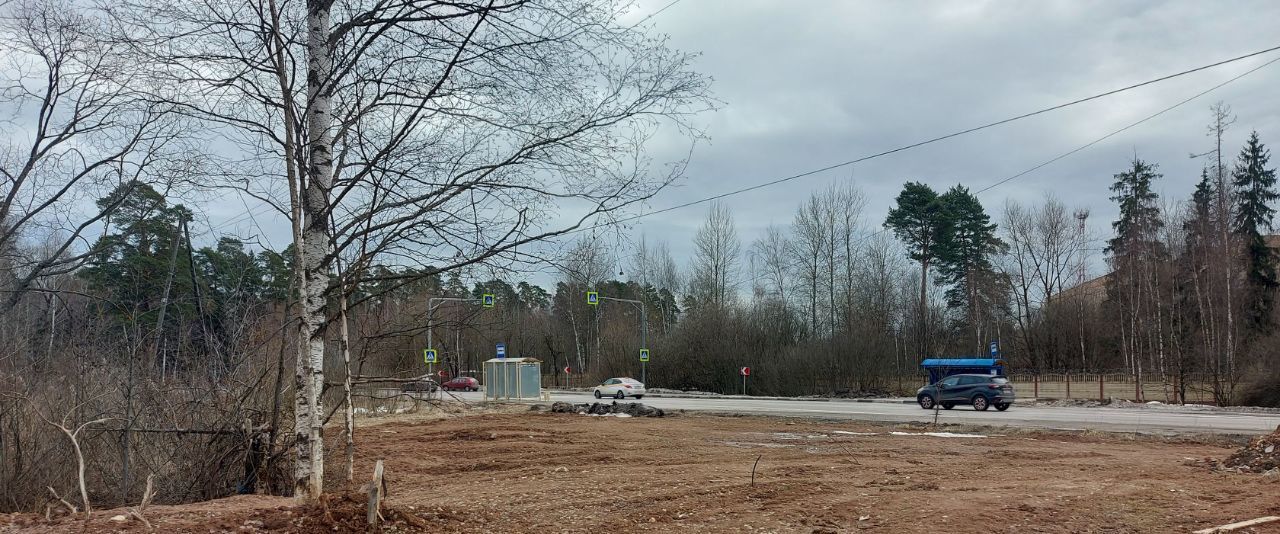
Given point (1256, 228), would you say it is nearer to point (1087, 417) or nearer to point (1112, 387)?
point (1112, 387)

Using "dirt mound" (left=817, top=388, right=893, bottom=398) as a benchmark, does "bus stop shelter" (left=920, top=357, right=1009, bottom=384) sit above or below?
above

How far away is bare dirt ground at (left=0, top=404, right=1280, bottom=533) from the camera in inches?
271

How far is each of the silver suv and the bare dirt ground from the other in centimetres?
1009

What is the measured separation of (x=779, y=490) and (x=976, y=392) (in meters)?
21.8

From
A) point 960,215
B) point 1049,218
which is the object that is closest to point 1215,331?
Result: point 1049,218

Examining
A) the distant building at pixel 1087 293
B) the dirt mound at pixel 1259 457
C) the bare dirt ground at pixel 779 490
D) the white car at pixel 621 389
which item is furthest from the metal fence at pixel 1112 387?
the dirt mound at pixel 1259 457

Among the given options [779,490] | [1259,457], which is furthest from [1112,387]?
[779,490]

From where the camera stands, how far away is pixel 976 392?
2844cm

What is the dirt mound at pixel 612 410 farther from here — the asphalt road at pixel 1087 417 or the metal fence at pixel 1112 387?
the metal fence at pixel 1112 387

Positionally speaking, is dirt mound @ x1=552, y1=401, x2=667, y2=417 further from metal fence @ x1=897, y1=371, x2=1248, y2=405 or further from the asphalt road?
metal fence @ x1=897, y1=371, x2=1248, y2=405

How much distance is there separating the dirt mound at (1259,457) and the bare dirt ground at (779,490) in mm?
315

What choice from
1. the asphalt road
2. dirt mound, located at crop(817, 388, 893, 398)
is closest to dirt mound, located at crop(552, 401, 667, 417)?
the asphalt road

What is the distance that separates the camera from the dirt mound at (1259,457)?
33.7 ft

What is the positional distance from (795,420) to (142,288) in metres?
17.5
